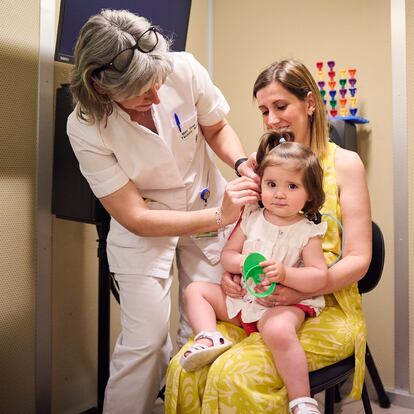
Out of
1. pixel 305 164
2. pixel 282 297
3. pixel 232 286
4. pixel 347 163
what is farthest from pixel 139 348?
pixel 347 163

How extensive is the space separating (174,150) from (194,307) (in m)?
0.55

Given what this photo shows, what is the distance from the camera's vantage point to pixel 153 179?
163 cm

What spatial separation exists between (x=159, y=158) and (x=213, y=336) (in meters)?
0.61

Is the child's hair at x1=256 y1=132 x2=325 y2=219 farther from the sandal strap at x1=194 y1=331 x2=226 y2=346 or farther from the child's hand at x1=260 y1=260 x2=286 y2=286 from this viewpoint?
the sandal strap at x1=194 y1=331 x2=226 y2=346

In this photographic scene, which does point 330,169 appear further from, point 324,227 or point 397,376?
point 397,376

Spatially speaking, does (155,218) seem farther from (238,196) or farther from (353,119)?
(353,119)

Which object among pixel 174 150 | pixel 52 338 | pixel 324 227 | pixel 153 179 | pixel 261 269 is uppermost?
pixel 174 150

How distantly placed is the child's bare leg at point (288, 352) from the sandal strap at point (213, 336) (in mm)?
118

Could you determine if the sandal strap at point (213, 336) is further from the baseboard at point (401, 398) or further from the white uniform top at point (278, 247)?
the baseboard at point (401, 398)

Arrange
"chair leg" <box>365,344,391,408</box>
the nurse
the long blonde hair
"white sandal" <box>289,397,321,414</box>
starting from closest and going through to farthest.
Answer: "white sandal" <box>289,397,321,414</box> < the nurse < the long blonde hair < "chair leg" <box>365,344,391,408</box>

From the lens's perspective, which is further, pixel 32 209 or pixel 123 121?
pixel 32 209

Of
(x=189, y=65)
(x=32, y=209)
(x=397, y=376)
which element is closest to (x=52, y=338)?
(x=32, y=209)

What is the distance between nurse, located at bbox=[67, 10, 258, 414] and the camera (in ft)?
4.64

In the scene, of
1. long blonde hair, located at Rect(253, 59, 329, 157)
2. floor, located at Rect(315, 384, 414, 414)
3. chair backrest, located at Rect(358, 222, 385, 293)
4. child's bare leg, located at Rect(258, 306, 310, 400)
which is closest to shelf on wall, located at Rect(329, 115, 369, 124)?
long blonde hair, located at Rect(253, 59, 329, 157)
